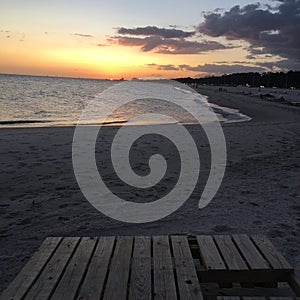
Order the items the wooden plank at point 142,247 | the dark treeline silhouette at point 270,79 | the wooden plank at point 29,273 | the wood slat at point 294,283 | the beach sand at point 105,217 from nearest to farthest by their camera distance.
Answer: the wooden plank at point 29,273, the wood slat at point 294,283, the wooden plank at point 142,247, the beach sand at point 105,217, the dark treeline silhouette at point 270,79

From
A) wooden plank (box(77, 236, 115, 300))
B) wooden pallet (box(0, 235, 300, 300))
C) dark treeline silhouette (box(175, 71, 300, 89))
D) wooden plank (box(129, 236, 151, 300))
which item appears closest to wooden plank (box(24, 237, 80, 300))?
wooden pallet (box(0, 235, 300, 300))

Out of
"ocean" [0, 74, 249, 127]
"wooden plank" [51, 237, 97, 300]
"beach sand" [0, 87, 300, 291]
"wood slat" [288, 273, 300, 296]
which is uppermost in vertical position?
"wooden plank" [51, 237, 97, 300]

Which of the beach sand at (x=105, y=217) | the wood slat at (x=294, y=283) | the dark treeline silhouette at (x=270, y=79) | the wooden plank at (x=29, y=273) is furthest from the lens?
the dark treeline silhouette at (x=270, y=79)

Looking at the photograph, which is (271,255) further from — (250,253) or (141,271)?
(141,271)

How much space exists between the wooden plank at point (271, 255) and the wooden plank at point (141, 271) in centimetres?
105

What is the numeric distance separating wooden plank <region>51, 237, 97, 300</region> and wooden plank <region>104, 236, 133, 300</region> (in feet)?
0.73

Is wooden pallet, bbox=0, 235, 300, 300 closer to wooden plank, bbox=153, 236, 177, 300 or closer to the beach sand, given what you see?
wooden plank, bbox=153, 236, 177, 300

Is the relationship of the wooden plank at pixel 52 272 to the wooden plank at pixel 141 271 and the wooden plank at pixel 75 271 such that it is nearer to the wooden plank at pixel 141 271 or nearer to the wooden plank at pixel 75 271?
the wooden plank at pixel 75 271

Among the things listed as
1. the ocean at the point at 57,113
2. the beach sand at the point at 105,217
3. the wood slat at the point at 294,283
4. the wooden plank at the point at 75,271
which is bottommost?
the ocean at the point at 57,113

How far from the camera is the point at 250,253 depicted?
10.7ft

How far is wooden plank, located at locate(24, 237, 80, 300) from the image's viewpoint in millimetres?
2436

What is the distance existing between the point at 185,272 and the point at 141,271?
341 millimetres

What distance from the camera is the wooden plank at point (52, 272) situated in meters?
2.44

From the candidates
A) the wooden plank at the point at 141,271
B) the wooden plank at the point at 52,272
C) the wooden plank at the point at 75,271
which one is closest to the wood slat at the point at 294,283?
the wooden plank at the point at 141,271
